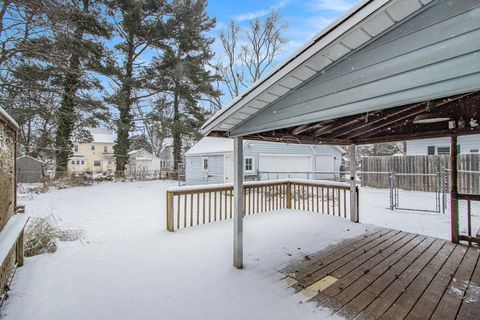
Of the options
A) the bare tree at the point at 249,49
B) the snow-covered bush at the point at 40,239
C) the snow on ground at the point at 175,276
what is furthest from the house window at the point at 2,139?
the bare tree at the point at 249,49

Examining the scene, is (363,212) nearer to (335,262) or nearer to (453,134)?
(453,134)

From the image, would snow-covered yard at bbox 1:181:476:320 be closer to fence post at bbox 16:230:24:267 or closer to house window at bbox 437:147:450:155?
fence post at bbox 16:230:24:267

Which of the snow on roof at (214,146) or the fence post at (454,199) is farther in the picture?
the snow on roof at (214,146)

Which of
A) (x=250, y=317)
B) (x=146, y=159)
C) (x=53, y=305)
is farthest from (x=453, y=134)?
(x=146, y=159)

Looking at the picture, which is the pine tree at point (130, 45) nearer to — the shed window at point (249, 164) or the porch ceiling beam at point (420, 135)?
the shed window at point (249, 164)

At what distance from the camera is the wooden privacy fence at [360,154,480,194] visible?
8765 mm

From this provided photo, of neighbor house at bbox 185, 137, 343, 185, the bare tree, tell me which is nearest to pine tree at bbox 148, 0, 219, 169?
the bare tree

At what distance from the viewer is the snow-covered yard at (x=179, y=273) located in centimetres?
223

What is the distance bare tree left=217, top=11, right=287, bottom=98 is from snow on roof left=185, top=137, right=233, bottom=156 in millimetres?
8510

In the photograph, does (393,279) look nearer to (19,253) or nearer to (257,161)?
(19,253)

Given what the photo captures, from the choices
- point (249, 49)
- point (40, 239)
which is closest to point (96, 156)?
point (249, 49)

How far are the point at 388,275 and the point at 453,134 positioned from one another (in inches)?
103

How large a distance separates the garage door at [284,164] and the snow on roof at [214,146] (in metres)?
1.98

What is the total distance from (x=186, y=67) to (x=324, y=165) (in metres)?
12.2
